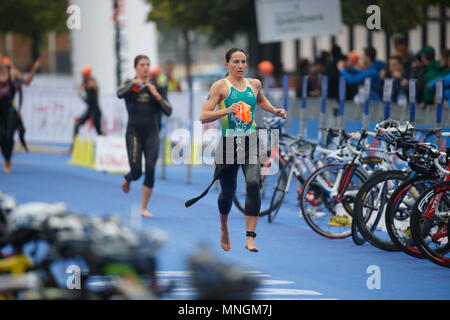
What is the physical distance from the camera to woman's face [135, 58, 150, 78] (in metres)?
14.1

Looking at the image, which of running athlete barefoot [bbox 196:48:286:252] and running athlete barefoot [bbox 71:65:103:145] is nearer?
running athlete barefoot [bbox 196:48:286:252]

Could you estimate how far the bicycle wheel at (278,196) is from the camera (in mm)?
14047

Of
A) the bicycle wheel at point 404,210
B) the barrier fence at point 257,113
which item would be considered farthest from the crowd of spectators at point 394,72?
the bicycle wheel at point 404,210

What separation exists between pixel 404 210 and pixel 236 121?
2136 millimetres

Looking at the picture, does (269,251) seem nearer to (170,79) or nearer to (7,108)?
(7,108)

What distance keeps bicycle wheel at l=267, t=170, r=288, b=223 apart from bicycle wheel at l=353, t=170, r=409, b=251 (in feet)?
8.06

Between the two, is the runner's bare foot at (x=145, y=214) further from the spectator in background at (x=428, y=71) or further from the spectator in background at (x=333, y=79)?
the spectator in background at (x=333, y=79)

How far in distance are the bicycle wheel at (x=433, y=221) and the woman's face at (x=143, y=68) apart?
15.5 feet

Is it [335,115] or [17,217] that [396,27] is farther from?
[17,217]

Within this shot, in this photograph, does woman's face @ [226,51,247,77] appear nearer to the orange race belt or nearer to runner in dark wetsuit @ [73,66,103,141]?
the orange race belt

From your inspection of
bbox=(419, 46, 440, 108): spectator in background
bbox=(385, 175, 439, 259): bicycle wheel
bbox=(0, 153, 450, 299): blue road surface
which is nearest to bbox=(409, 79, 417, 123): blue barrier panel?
bbox=(419, 46, 440, 108): spectator in background

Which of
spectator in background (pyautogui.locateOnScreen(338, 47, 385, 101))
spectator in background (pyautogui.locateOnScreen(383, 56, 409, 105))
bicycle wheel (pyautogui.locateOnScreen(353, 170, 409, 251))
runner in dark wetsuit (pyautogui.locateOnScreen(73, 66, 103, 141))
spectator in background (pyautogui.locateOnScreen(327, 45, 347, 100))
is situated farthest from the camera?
runner in dark wetsuit (pyautogui.locateOnScreen(73, 66, 103, 141))

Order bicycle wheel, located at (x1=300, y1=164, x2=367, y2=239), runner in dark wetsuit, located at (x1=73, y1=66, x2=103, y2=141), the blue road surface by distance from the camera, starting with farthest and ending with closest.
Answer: runner in dark wetsuit, located at (x1=73, y1=66, x2=103, y2=141) < bicycle wheel, located at (x1=300, y1=164, x2=367, y2=239) < the blue road surface
